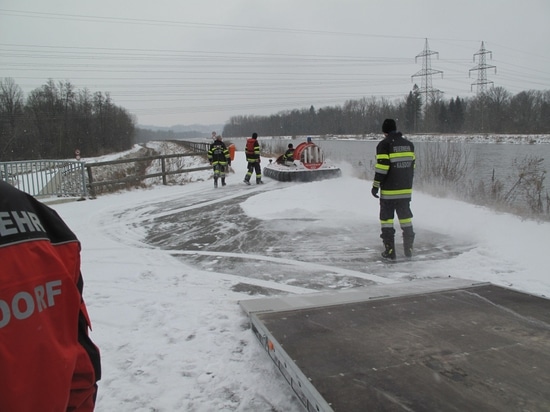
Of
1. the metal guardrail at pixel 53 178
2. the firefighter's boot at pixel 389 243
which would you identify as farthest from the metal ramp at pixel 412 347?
the metal guardrail at pixel 53 178

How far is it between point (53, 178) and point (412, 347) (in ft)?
40.6

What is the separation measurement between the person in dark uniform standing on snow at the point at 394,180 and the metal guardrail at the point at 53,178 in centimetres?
949

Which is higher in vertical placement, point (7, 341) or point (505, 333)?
→ point (7, 341)

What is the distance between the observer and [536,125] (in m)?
57.8

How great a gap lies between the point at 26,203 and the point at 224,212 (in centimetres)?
881

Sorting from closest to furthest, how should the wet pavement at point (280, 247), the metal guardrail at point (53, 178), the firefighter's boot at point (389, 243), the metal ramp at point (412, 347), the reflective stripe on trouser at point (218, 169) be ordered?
the metal ramp at point (412, 347), the wet pavement at point (280, 247), the firefighter's boot at point (389, 243), the metal guardrail at point (53, 178), the reflective stripe on trouser at point (218, 169)

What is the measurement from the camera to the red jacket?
3.61 feet

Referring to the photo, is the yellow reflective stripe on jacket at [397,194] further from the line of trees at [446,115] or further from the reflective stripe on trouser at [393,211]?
the line of trees at [446,115]

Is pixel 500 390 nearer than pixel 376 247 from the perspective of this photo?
Yes

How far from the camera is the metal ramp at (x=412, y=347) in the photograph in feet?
7.84

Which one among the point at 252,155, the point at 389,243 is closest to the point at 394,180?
the point at 389,243

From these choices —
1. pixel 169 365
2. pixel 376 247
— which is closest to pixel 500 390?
pixel 169 365

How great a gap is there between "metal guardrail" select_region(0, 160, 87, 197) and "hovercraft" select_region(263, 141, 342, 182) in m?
6.79

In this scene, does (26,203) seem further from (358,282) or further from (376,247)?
(376,247)
